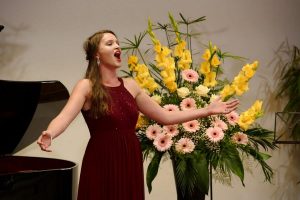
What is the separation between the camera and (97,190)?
6.15 feet

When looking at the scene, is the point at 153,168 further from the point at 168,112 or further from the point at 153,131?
the point at 168,112

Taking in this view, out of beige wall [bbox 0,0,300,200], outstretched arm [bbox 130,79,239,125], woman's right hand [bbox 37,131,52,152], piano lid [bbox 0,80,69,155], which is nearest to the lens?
woman's right hand [bbox 37,131,52,152]

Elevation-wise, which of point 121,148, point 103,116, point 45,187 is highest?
point 103,116

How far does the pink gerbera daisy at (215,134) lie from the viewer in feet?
7.24

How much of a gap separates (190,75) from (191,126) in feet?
0.84

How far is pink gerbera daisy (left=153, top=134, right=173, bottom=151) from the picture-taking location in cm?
223

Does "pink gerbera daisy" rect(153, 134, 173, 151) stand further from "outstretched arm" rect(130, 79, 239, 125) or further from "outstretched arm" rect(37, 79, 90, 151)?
"outstretched arm" rect(37, 79, 90, 151)

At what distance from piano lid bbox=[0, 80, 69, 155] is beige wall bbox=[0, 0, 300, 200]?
2.12 feet

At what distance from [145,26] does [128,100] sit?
5.36ft

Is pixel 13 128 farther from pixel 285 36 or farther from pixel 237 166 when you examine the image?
pixel 285 36

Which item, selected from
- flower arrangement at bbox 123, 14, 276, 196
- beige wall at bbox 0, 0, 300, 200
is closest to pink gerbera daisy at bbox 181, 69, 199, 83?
flower arrangement at bbox 123, 14, 276, 196

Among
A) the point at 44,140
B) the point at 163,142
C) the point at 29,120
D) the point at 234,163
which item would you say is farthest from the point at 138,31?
the point at 44,140

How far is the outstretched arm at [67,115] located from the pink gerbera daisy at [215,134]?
62 cm

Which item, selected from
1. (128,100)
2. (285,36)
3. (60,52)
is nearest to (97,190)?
(128,100)
